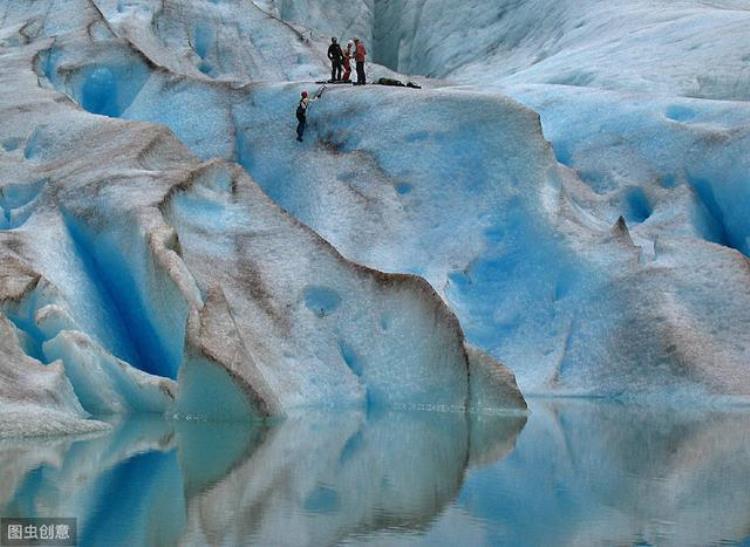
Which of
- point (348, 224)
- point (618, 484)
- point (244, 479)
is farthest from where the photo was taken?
point (348, 224)

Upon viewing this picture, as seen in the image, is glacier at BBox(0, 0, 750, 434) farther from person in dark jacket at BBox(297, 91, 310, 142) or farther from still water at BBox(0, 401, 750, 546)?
still water at BBox(0, 401, 750, 546)

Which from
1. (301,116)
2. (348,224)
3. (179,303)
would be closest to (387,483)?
(179,303)

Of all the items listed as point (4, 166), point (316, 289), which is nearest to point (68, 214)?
point (4, 166)

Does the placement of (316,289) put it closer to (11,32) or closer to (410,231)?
(410,231)

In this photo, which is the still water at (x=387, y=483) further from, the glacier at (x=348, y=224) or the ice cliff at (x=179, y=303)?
the glacier at (x=348, y=224)

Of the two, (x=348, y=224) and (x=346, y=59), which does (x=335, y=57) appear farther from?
(x=348, y=224)

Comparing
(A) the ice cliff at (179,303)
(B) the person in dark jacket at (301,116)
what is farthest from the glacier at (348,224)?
(B) the person in dark jacket at (301,116)
